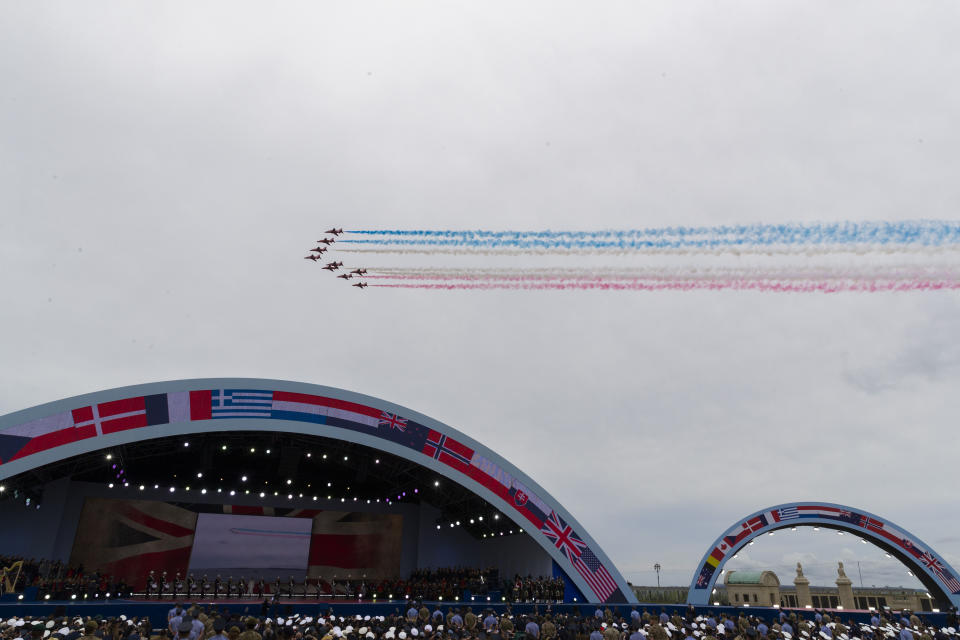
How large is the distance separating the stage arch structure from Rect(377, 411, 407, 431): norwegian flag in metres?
20.6

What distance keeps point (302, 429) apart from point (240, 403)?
3.03 meters

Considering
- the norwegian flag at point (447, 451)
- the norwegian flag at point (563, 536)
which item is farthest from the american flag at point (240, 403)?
the norwegian flag at point (563, 536)

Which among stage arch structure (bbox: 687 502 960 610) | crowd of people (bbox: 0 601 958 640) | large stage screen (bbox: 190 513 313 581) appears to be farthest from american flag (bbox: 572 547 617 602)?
large stage screen (bbox: 190 513 313 581)

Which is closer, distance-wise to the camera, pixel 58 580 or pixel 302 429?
pixel 302 429

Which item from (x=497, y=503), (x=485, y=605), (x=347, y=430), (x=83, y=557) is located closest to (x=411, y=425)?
(x=347, y=430)

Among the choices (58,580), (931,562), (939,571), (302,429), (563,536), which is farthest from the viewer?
(931,562)

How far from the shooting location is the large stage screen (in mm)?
36812

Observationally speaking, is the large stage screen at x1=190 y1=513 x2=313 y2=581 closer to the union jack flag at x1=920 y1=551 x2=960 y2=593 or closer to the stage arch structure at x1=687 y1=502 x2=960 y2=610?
the stage arch structure at x1=687 y1=502 x2=960 y2=610

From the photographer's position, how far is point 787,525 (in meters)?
36.7

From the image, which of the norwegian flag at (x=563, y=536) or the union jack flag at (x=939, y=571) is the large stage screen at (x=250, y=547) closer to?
the norwegian flag at (x=563, y=536)

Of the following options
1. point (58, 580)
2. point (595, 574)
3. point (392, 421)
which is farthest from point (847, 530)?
point (58, 580)

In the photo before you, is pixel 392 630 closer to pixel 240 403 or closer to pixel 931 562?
pixel 240 403

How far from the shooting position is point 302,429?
27.0 m

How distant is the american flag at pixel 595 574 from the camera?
3042 centimetres
